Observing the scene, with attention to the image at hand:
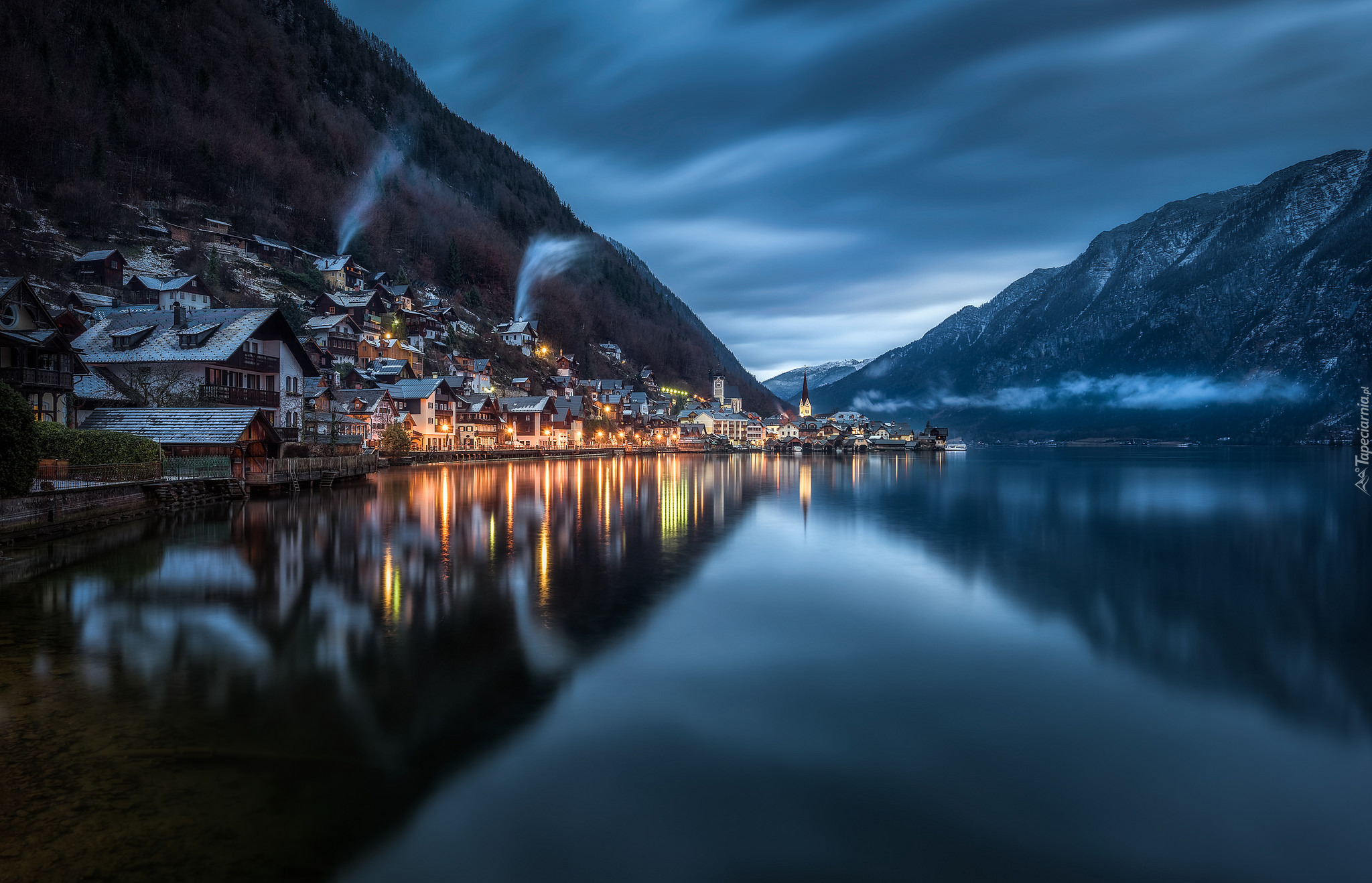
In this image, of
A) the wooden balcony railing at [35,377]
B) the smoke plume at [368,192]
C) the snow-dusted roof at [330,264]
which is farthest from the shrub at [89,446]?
the smoke plume at [368,192]

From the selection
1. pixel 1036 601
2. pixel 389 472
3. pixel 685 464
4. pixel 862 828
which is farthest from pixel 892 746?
pixel 685 464

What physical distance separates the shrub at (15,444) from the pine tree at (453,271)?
152 metres

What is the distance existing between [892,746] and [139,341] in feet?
177

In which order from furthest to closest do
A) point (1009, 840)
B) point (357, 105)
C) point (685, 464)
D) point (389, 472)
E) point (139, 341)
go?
1. point (357, 105)
2. point (685, 464)
3. point (389, 472)
4. point (139, 341)
5. point (1009, 840)

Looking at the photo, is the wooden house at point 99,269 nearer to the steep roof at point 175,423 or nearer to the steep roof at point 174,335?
the steep roof at point 174,335

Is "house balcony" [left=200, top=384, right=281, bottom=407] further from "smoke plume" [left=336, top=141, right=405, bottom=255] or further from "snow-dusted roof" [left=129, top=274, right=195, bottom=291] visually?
"smoke plume" [left=336, top=141, right=405, bottom=255]

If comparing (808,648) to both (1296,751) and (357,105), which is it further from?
Answer: (357,105)

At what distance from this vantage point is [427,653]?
41.5 feet

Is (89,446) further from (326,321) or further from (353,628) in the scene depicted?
(326,321)

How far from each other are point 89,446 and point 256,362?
19.3 metres

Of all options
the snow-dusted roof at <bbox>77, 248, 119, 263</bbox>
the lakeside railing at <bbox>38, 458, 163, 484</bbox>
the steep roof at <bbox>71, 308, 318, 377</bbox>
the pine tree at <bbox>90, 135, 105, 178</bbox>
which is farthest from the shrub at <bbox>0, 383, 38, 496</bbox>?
the pine tree at <bbox>90, 135, 105, 178</bbox>

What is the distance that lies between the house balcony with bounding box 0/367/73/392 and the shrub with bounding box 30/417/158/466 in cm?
700

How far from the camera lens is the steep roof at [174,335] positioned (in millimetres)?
44719

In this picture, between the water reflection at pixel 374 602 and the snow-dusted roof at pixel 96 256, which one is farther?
the snow-dusted roof at pixel 96 256
